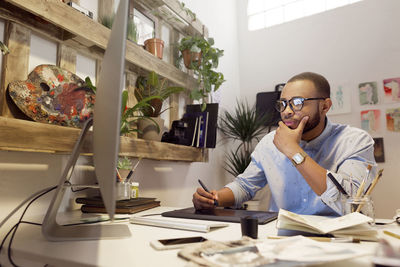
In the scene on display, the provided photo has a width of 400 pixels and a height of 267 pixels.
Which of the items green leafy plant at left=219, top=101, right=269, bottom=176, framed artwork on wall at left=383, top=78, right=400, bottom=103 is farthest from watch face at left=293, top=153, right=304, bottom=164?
framed artwork on wall at left=383, top=78, right=400, bottom=103

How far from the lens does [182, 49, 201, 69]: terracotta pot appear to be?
7.42ft

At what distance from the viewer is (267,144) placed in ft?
6.04

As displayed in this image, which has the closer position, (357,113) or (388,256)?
(388,256)

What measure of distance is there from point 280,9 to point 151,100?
8.87 ft

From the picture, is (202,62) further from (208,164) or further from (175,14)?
(208,164)

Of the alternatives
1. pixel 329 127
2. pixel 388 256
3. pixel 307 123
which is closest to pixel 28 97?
pixel 388 256

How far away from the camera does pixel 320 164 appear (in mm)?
1556

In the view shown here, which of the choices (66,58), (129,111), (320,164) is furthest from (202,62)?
(320,164)

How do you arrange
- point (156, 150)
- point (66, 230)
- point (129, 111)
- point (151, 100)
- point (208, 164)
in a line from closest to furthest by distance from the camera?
1. point (66, 230)
2. point (129, 111)
3. point (156, 150)
4. point (151, 100)
5. point (208, 164)

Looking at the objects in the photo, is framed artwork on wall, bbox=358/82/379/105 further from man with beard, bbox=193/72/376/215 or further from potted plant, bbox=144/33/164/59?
potted plant, bbox=144/33/164/59

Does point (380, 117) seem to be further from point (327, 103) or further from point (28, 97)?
point (28, 97)

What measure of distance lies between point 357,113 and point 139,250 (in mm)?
3076

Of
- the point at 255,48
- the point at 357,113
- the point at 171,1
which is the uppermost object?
the point at 255,48

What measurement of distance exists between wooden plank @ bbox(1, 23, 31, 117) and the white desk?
1.69 ft
